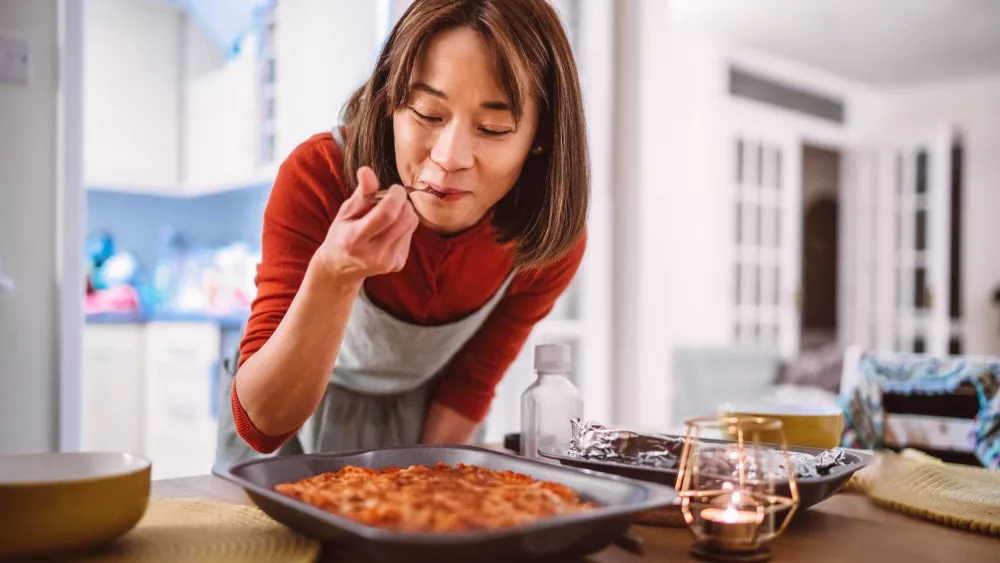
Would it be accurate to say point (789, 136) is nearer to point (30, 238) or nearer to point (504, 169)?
point (30, 238)

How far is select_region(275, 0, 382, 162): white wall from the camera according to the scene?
2.48m

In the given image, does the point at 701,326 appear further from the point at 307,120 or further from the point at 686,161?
the point at 307,120

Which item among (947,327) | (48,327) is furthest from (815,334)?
(48,327)

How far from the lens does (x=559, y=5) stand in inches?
108

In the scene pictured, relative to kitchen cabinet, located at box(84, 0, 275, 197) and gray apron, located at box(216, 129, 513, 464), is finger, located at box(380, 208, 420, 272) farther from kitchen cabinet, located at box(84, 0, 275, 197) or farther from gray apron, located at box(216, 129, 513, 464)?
kitchen cabinet, located at box(84, 0, 275, 197)

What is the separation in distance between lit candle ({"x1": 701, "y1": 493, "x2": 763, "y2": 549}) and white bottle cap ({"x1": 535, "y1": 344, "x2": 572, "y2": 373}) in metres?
0.34

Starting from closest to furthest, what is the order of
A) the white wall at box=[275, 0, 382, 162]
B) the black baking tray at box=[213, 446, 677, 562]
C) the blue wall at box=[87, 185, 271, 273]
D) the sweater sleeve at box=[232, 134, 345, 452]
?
the black baking tray at box=[213, 446, 677, 562] < the sweater sleeve at box=[232, 134, 345, 452] < the white wall at box=[275, 0, 382, 162] < the blue wall at box=[87, 185, 271, 273]

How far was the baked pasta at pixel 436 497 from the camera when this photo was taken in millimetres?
531

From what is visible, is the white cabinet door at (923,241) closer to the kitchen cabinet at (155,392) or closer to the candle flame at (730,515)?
the kitchen cabinet at (155,392)

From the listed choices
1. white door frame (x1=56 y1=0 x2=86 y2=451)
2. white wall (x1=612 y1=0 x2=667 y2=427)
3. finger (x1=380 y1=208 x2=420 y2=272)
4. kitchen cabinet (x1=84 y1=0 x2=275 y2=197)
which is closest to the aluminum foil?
finger (x1=380 y1=208 x2=420 y2=272)

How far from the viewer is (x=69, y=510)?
560mm

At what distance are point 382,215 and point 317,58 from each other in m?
2.25

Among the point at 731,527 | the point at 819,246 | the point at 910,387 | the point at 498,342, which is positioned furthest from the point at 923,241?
the point at 731,527

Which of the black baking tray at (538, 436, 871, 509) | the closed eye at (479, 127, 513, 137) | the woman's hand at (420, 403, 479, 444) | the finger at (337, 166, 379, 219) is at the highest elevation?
the closed eye at (479, 127, 513, 137)
